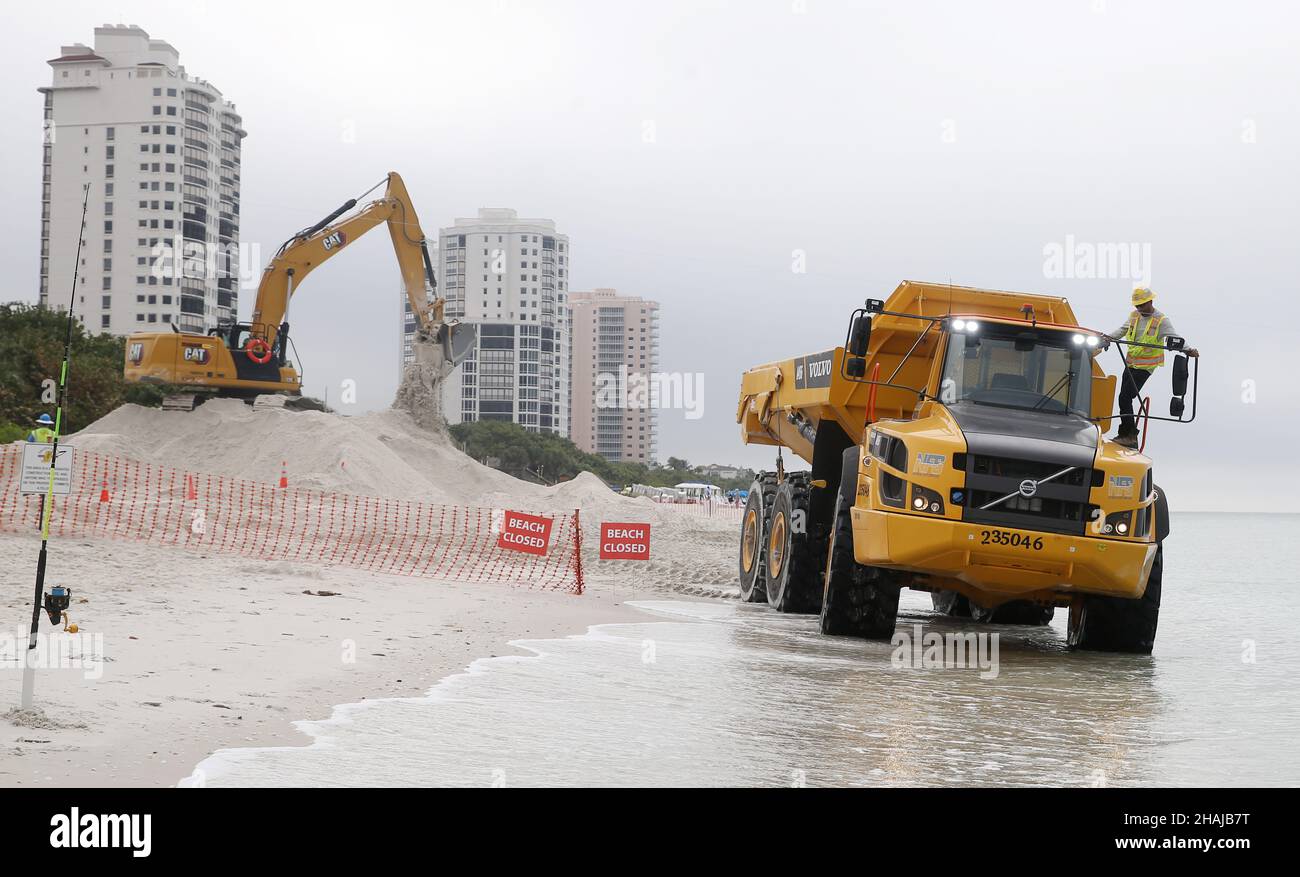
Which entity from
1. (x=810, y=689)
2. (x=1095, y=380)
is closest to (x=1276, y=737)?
(x=810, y=689)

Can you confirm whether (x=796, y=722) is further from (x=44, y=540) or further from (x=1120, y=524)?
(x=1120, y=524)

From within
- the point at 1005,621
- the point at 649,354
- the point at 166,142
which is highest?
the point at 166,142

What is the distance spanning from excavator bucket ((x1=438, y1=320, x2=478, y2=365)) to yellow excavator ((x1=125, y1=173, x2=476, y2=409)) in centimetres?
3

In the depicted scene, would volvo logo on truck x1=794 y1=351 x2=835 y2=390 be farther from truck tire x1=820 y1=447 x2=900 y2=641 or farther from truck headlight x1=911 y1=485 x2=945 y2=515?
truck headlight x1=911 y1=485 x2=945 y2=515

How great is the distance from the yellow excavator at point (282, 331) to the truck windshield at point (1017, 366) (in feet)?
74.1

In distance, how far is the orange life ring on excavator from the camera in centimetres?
3381

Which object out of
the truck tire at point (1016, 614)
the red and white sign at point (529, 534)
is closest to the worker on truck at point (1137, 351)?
the truck tire at point (1016, 614)

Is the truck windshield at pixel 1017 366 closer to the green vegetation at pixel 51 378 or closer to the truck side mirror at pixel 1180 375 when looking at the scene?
the truck side mirror at pixel 1180 375

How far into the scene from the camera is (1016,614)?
16.7 metres

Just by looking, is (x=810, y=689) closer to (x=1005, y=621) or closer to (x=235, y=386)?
(x=1005, y=621)

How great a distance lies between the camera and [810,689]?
30.4 feet

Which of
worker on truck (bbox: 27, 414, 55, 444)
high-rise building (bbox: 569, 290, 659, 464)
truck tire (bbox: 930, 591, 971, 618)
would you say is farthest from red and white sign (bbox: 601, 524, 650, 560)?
high-rise building (bbox: 569, 290, 659, 464)

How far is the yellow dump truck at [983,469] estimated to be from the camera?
10836 millimetres
